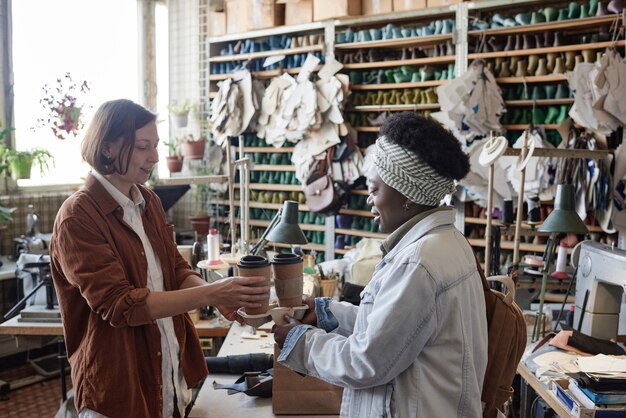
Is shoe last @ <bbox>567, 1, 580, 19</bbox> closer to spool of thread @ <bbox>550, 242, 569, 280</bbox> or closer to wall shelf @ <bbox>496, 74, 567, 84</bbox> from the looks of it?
wall shelf @ <bbox>496, 74, 567, 84</bbox>

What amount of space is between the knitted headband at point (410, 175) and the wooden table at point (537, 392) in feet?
3.14

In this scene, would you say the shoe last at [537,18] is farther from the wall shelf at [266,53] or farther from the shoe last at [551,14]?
the wall shelf at [266,53]

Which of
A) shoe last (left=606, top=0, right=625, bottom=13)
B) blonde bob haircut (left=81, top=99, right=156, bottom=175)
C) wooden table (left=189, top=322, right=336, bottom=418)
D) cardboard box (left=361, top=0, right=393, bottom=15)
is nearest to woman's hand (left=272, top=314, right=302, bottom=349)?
wooden table (left=189, top=322, right=336, bottom=418)

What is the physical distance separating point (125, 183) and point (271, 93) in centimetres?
438

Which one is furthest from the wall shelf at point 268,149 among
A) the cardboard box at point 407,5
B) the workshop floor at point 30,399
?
the workshop floor at point 30,399

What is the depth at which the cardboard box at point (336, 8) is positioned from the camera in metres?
5.62

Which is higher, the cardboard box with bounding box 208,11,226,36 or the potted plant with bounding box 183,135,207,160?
the cardboard box with bounding box 208,11,226,36

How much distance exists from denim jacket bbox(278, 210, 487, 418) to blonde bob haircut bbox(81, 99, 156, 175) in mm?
835

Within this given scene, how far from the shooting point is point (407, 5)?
5.39 m

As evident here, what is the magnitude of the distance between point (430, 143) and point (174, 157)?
5.25 m

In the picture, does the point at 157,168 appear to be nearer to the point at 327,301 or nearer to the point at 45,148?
the point at 45,148

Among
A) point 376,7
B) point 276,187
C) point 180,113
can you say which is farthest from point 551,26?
point 180,113

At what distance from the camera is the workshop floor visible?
4.02m

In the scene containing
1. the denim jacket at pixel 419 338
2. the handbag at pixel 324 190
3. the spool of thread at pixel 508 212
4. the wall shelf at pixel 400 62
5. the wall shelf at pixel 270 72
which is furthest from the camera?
the wall shelf at pixel 270 72
